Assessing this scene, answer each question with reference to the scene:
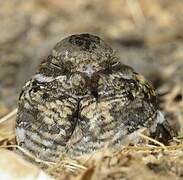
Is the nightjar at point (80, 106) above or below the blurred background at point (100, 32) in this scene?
A: below

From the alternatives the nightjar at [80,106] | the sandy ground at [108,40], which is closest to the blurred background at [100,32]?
the sandy ground at [108,40]

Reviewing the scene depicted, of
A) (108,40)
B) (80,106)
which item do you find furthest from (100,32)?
(80,106)

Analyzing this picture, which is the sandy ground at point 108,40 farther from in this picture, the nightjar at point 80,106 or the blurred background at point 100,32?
the nightjar at point 80,106

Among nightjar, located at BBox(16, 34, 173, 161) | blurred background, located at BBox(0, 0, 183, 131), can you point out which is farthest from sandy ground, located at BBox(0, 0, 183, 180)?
nightjar, located at BBox(16, 34, 173, 161)

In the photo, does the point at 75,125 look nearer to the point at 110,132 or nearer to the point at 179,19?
the point at 110,132

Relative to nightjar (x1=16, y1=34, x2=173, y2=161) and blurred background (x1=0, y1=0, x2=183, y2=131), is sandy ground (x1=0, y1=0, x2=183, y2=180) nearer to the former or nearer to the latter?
blurred background (x1=0, y1=0, x2=183, y2=131)

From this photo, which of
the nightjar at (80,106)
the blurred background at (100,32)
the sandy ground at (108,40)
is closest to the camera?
the nightjar at (80,106)
